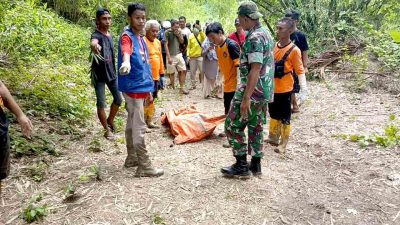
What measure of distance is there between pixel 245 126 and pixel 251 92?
0.46m

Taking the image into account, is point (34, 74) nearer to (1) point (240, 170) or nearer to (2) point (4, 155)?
(2) point (4, 155)

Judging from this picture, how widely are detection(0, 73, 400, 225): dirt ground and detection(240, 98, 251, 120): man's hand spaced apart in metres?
0.71

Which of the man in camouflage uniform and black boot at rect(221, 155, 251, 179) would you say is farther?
black boot at rect(221, 155, 251, 179)

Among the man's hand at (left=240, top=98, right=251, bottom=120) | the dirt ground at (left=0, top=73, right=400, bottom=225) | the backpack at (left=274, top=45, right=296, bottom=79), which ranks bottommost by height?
the dirt ground at (left=0, top=73, right=400, bottom=225)

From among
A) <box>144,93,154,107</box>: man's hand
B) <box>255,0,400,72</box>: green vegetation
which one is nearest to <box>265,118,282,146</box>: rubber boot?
<box>144,93,154,107</box>: man's hand

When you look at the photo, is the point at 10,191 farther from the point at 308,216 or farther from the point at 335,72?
Answer: the point at 335,72

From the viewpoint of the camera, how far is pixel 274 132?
5.12 meters

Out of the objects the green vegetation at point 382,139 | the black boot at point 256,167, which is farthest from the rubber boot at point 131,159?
the green vegetation at point 382,139

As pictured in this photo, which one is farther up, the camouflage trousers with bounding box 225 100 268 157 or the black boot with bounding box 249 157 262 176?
the camouflage trousers with bounding box 225 100 268 157

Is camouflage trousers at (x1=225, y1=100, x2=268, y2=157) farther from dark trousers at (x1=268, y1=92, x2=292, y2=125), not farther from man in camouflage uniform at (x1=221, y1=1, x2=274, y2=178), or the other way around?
dark trousers at (x1=268, y1=92, x2=292, y2=125)

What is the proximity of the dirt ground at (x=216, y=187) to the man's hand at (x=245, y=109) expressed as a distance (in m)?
0.71

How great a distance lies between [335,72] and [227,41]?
474 centimetres

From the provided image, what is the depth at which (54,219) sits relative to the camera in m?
3.07

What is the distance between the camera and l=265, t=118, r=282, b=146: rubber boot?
506 centimetres
